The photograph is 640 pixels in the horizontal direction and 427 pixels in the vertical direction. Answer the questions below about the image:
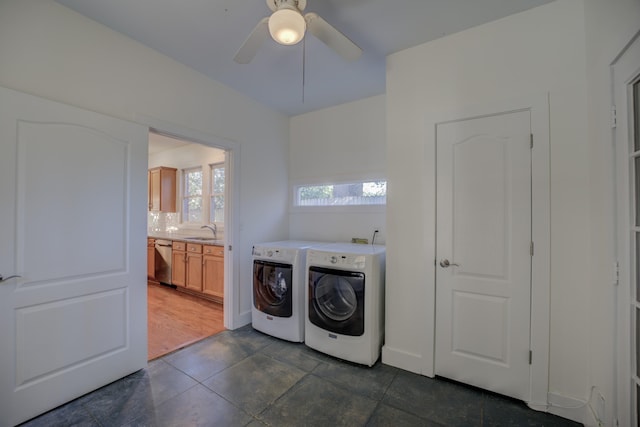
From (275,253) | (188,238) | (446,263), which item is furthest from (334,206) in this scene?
(188,238)

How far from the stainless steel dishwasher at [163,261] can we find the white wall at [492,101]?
390 cm

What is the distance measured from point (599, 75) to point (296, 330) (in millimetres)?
2918

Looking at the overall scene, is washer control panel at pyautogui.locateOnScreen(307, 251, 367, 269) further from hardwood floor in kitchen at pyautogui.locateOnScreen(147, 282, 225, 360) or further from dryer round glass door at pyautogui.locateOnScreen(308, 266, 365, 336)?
hardwood floor in kitchen at pyautogui.locateOnScreen(147, 282, 225, 360)

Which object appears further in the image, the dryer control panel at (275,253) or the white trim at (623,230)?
the dryer control panel at (275,253)

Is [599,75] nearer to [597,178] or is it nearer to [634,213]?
[597,178]

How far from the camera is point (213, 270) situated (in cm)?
388

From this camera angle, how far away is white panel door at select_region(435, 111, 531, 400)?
1841 mm

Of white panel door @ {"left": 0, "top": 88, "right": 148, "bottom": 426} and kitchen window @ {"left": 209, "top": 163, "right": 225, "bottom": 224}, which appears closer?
white panel door @ {"left": 0, "top": 88, "right": 148, "bottom": 426}

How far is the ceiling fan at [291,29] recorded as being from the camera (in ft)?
4.09

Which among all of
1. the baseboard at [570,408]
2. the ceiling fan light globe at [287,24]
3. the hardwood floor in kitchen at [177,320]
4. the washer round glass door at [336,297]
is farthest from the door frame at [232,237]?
the baseboard at [570,408]

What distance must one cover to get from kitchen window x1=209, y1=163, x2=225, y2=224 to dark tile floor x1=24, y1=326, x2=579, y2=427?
280 cm

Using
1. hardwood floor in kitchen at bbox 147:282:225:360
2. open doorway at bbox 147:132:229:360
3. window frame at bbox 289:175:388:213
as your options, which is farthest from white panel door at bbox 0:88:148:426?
window frame at bbox 289:175:388:213

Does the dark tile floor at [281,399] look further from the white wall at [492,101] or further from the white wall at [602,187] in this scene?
the white wall at [602,187]

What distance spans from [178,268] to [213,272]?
0.91 metres
